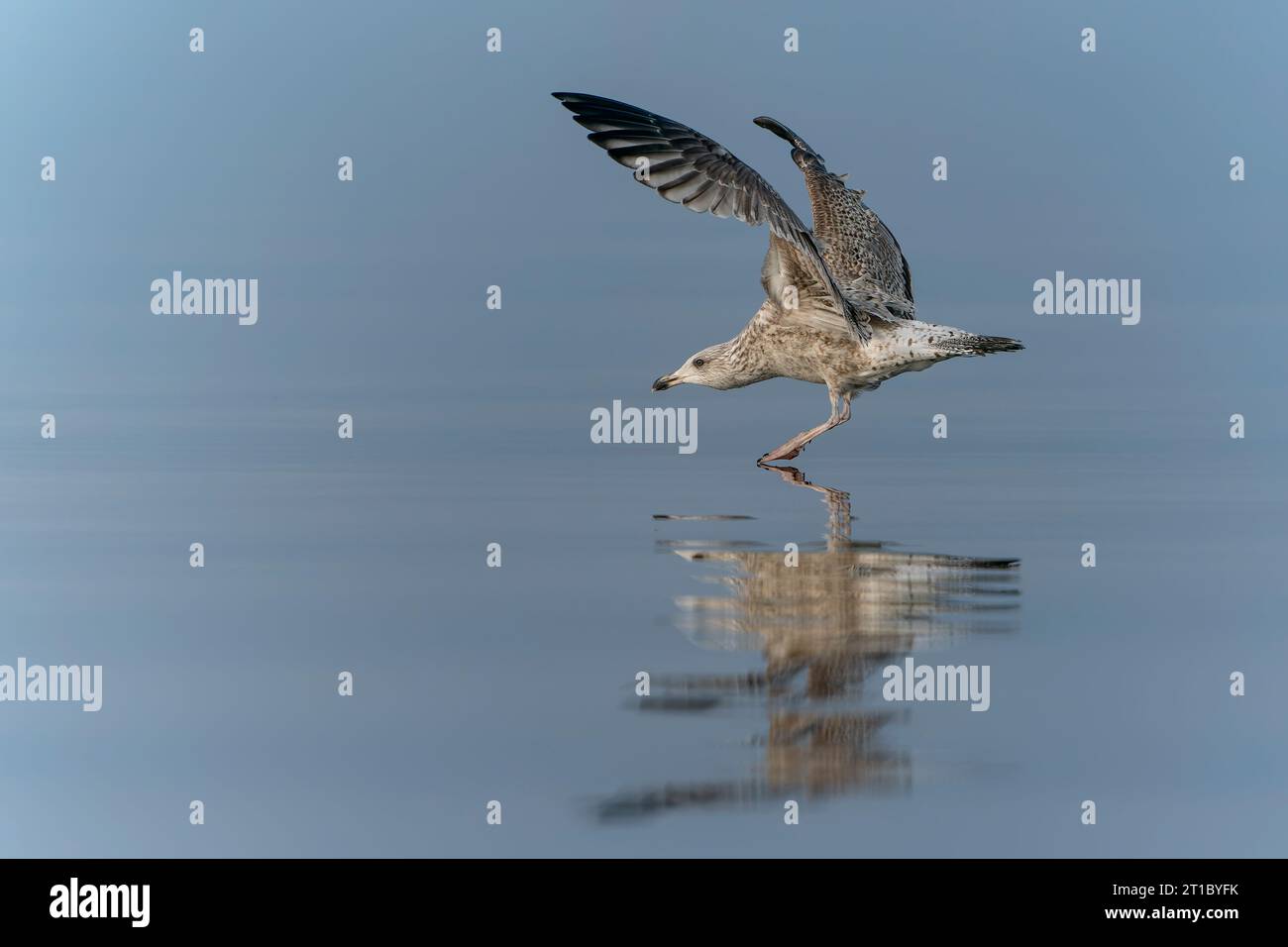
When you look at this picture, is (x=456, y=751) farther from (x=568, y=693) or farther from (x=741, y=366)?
(x=741, y=366)

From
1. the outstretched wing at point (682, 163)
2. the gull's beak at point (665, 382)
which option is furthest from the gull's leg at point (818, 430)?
the outstretched wing at point (682, 163)

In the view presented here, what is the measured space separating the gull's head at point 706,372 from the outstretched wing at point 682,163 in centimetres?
331

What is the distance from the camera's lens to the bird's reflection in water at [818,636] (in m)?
6.72

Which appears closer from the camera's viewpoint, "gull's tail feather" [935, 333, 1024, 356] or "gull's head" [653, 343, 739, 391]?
"gull's tail feather" [935, 333, 1024, 356]

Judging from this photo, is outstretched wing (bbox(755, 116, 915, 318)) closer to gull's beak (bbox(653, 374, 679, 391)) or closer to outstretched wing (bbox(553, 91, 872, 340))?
gull's beak (bbox(653, 374, 679, 391))

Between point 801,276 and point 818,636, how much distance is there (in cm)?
623

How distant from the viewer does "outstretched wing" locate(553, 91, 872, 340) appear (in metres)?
12.4

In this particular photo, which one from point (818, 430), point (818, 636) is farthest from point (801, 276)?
point (818, 636)

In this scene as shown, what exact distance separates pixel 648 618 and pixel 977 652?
6.16 ft

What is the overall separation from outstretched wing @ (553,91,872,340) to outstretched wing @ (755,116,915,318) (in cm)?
324

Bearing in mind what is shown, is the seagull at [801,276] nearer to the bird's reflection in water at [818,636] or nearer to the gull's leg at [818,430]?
the gull's leg at [818,430]

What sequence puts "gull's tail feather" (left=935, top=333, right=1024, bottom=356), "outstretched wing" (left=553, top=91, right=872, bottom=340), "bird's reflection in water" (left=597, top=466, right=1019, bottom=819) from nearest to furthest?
"bird's reflection in water" (left=597, top=466, right=1019, bottom=819)
"outstretched wing" (left=553, top=91, right=872, bottom=340)
"gull's tail feather" (left=935, top=333, right=1024, bottom=356)

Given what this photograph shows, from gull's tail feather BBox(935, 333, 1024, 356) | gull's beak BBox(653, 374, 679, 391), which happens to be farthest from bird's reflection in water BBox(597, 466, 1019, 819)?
gull's beak BBox(653, 374, 679, 391)

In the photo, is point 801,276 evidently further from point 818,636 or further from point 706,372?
point 818,636
